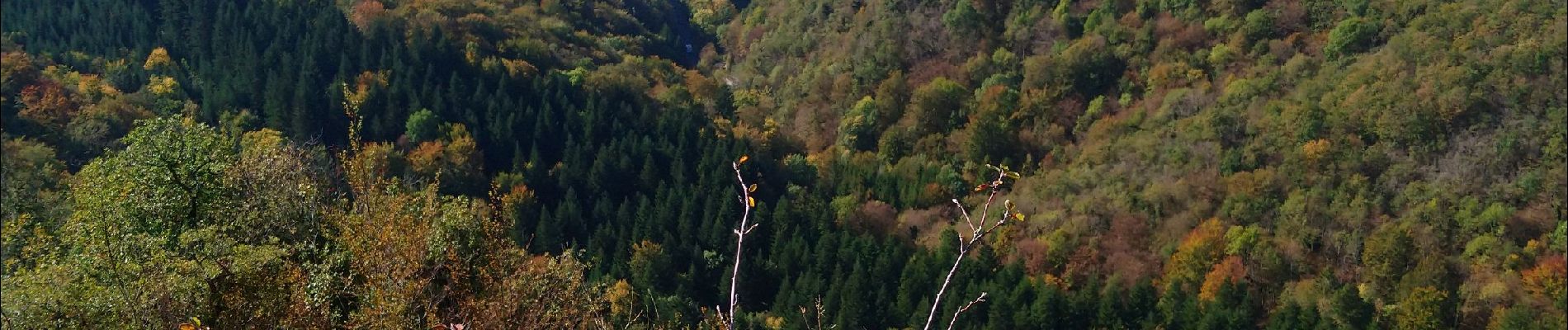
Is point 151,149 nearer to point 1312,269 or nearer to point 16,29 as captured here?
point 1312,269

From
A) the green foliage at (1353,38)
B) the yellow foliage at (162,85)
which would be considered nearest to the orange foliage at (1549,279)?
the green foliage at (1353,38)

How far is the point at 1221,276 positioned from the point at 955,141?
76.5 feet

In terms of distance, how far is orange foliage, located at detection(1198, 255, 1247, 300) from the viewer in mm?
61281

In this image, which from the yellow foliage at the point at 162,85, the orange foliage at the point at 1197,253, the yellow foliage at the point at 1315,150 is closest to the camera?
the orange foliage at the point at 1197,253

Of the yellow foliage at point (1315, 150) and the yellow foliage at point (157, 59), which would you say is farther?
the yellow foliage at point (157, 59)

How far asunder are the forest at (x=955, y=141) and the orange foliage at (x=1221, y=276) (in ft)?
1.09

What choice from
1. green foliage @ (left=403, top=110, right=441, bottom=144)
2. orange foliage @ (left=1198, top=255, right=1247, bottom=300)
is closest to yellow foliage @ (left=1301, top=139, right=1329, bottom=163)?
orange foliage @ (left=1198, top=255, right=1247, bottom=300)

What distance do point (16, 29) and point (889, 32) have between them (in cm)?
5857

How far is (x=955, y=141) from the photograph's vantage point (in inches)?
3206

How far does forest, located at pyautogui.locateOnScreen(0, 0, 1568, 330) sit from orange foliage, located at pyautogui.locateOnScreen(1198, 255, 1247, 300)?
33 centimetres

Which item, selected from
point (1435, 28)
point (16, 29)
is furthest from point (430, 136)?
point (1435, 28)

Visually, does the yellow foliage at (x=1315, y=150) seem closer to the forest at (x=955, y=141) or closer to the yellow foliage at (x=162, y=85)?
the forest at (x=955, y=141)

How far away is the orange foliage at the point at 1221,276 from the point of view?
61.3 metres

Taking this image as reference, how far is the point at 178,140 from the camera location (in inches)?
1041
